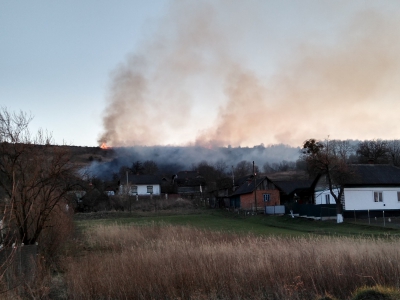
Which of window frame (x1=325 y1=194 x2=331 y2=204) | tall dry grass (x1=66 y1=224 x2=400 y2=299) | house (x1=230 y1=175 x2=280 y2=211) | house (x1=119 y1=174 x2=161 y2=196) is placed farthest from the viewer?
house (x1=119 y1=174 x2=161 y2=196)

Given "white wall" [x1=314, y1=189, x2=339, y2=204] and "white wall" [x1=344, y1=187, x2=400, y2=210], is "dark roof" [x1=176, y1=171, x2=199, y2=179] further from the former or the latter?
"white wall" [x1=344, y1=187, x2=400, y2=210]

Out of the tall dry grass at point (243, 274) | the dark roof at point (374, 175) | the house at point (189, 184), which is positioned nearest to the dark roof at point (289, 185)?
the dark roof at point (374, 175)

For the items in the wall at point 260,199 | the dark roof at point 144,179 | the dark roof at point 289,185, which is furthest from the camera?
the dark roof at point 144,179

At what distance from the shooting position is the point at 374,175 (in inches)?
1594

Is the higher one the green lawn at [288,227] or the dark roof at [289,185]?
the dark roof at [289,185]

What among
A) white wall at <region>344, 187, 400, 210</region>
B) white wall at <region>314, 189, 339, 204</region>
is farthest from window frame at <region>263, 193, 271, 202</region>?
white wall at <region>344, 187, 400, 210</region>

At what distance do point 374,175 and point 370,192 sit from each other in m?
2.10

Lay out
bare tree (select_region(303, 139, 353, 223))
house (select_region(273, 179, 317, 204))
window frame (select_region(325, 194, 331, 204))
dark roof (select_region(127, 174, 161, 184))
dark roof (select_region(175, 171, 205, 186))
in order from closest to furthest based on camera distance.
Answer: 1. bare tree (select_region(303, 139, 353, 223))
2. window frame (select_region(325, 194, 331, 204))
3. house (select_region(273, 179, 317, 204))
4. dark roof (select_region(127, 174, 161, 184))
5. dark roof (select_region(175, 171, 205, 186))

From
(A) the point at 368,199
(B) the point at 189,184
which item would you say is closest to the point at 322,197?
(A) the point at 368,199

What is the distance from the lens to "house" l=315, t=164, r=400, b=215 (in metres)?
38.6

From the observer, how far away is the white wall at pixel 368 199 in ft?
127

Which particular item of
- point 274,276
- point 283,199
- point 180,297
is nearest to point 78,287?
point 180,297

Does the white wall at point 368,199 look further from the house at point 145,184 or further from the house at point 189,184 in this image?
the house at point 189,184

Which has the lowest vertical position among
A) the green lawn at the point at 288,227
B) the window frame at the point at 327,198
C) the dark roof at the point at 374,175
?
the green lawn at the point at 288,227
